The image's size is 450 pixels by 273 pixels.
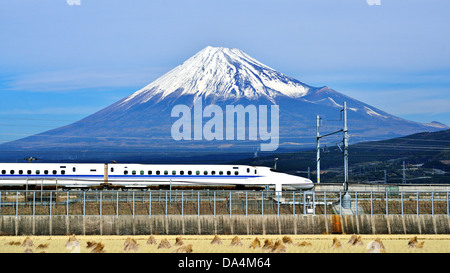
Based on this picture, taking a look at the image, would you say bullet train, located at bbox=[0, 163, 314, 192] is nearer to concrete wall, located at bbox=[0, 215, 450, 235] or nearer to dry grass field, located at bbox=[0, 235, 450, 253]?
concrete wall, located at bbox=[0, 215, 450, 235]

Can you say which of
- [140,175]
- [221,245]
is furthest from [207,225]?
[140,175]

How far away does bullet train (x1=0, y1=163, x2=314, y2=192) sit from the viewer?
10194cm

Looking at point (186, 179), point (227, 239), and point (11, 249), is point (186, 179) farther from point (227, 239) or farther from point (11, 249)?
point (11, 249)

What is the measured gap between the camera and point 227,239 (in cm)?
6097

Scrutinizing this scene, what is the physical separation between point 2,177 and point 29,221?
131 feet

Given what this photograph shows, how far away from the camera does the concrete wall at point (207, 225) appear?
63.5 meters

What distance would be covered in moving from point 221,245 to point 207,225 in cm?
718

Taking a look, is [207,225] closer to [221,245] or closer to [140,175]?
[221,245]

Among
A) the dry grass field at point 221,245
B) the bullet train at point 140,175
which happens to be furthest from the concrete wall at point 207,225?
the bullet train at point 140,175

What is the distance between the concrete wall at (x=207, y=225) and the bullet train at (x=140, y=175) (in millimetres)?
35935

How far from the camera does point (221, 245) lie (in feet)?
187

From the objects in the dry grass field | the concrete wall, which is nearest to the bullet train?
the concrete wall
